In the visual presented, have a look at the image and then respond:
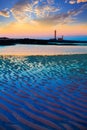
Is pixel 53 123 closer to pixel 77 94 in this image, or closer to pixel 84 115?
pixel 84 115

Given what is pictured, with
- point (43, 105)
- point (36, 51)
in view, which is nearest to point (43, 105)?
point (43, 105)

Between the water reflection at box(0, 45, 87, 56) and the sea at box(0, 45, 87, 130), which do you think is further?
the water reflection at box(0, 45, 87, 56)

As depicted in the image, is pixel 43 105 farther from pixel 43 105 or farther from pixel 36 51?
pixel 36 51

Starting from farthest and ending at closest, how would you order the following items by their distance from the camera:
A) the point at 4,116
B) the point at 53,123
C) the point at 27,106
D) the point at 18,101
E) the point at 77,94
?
1. the point at 77,94
2. the point at 18,101
3. the point at 27,106
4. the point at 4,116
5. the point at 53,123

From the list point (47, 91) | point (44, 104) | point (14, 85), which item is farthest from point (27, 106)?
point (14, 85)

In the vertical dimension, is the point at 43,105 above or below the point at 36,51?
above

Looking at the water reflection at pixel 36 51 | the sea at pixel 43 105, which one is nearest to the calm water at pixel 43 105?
the sea at pixel 43 105

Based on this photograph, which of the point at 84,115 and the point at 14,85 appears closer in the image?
the point at 84,115

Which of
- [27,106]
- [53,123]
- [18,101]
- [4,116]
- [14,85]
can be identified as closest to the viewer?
[53,123]

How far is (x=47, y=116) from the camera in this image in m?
7.42

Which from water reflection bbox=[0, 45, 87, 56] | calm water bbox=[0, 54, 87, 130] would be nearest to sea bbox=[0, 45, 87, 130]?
calm water bbox=[0, 54, 87, 130]

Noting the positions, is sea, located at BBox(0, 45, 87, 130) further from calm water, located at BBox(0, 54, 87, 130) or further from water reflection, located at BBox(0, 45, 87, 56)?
water reflection, located at BBox(0, 45, 87, 56)

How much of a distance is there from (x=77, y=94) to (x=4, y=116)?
4.32 meters

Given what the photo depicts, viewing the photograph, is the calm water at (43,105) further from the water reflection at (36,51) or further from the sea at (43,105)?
the water reflection at (36,51)
